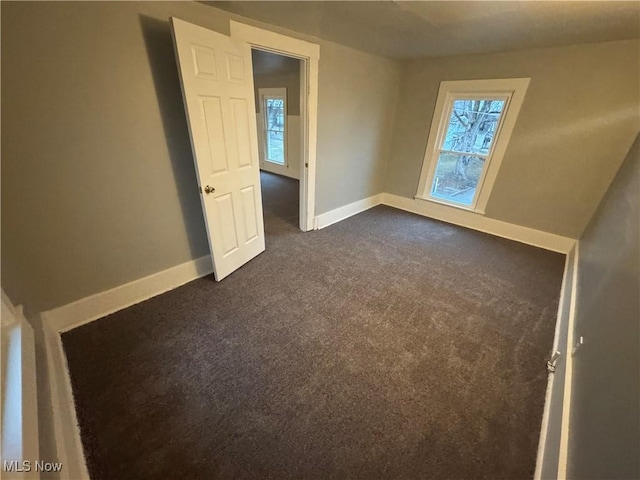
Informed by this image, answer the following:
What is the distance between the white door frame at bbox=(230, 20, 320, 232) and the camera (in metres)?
2.09

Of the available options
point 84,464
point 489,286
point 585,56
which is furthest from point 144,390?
point 585,56

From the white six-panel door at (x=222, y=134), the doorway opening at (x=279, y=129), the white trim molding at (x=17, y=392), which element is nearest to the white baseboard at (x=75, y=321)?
the white trim molding at (x=17, y=392)

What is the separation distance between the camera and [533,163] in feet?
10.0

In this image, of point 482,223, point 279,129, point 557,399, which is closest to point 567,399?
point 557,399

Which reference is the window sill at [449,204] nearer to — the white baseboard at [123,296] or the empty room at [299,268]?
the empty room at [299,268]

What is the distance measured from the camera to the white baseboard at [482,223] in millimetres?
3149

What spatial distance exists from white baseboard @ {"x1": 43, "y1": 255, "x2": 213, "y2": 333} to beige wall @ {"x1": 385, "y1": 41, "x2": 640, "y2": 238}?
3.53m

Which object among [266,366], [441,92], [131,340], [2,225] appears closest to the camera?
[2,225]

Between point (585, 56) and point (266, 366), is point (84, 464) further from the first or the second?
point (585, 56)

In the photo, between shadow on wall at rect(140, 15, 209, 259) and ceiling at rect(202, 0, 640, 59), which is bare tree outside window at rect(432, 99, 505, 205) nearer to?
ceiling at rect(202, 0, 640, 59)

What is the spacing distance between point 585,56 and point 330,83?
245cm

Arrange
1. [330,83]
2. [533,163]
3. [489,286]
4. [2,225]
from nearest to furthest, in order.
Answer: [2,225], [489,286], [330,83], [533,163]

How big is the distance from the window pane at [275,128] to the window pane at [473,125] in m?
3.58

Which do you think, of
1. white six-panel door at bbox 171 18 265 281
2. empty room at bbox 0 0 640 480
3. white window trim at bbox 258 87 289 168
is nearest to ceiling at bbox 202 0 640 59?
empty room at bbox 0 0 640 480
